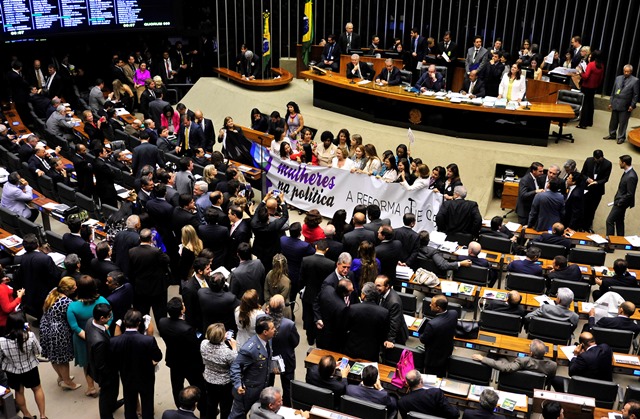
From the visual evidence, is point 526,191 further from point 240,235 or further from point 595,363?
point 240,235

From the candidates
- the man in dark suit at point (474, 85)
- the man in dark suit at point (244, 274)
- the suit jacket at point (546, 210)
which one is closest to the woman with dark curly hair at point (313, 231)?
the man in dark suit at point (244, 274)

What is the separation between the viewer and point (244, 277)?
8.04m

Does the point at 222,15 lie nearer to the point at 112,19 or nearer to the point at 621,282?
the point at 112,19

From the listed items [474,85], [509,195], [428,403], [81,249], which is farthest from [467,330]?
[474,85]

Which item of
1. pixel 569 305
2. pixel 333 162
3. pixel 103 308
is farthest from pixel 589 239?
pixel 103 308

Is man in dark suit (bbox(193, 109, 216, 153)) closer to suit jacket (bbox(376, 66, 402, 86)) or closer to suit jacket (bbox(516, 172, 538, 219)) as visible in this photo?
suit jacket (bbox(376, 66, 402, 86))

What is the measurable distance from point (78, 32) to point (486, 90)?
10490 millimetres

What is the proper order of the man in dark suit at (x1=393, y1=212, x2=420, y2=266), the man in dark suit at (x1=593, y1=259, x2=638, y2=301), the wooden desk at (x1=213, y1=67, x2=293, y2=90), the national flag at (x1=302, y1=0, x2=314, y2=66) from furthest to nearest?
1. the national flag at (x1=302, y1=0, x2=314, y2=66)
2. the wooden desk at (x1=213, y1=67, x2=293, y2=90)
3. the man in dark suit at (x1=393, y1=212, x2=420, y2=266)
4. the man in dark suit at (x1=593, y1=259, x2=638, y2=301)

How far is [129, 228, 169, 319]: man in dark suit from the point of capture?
8328mm

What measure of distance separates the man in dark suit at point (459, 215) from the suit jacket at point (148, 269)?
170 inches

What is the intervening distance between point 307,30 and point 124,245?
12216 mm

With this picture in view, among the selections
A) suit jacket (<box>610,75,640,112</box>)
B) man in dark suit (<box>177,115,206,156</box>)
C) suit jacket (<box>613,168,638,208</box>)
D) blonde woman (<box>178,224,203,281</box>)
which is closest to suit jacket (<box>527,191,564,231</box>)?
suit jacket (<box>613,168,638,208</box>)

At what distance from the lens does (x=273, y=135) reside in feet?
45.3

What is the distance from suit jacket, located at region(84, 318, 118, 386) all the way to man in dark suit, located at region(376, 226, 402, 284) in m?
3.49
